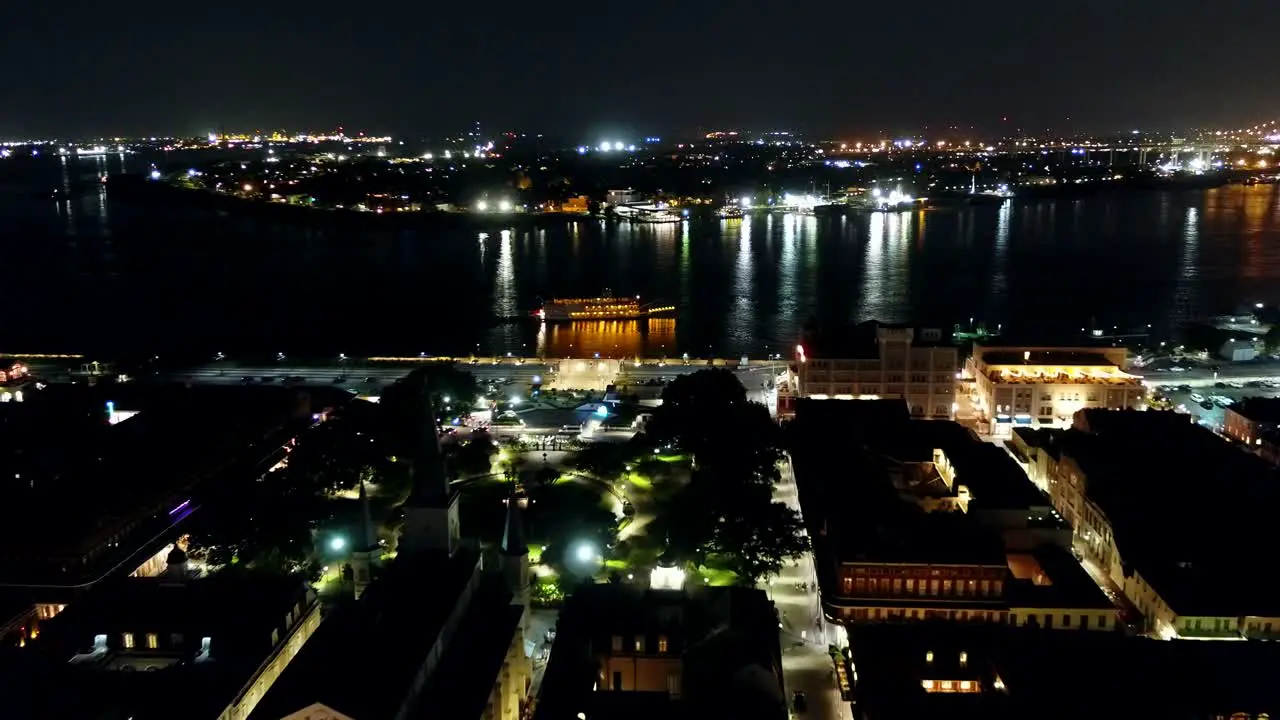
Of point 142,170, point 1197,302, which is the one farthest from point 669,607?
point 142,170

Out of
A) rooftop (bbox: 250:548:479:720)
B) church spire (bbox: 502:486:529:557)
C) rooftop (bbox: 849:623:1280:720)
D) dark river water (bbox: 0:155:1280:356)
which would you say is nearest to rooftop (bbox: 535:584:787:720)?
church spire (bbox: 502:486:529:557)

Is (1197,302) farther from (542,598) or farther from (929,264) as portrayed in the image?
(542,598)

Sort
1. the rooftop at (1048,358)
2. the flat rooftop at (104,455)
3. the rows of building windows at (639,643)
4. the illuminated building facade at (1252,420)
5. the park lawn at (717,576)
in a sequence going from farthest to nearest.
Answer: the rooftop at (1048,358) → the illuminated building facade at (1252,420) → the flat rooftop at (104,455) → the park lawn at (717,576) → the rows of building windows at (639,643)

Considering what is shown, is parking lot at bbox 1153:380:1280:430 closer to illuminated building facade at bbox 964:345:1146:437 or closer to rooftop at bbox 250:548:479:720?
illuminated building facade at bbox 964:345:1146:437

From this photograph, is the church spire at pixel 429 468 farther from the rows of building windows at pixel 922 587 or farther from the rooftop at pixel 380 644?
the rows of building windows at pixel 922 587

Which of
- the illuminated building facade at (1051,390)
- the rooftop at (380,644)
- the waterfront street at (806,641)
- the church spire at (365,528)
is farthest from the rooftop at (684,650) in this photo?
the illuminated building facade at (1051,390)

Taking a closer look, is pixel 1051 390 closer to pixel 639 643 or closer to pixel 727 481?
pixel 727 481
